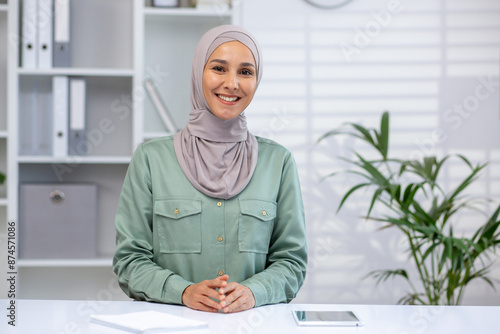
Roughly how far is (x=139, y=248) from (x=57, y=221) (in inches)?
49.5

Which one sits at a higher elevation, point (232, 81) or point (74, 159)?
point (232, 81)

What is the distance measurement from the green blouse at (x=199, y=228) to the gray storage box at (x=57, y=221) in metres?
1.16

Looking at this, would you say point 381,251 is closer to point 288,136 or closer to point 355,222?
point 355,222

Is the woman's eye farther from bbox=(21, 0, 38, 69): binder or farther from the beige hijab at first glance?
bbox=(21, 0, 38, 69): binder

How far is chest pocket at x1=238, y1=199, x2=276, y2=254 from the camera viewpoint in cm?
148

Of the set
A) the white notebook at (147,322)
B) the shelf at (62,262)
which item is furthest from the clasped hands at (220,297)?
the shelf at (62,262)

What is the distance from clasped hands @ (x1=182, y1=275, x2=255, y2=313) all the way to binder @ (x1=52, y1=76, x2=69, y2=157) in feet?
4.82

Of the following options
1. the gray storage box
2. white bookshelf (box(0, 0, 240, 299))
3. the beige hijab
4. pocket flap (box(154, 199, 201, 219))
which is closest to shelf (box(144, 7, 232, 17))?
white bookshelf (box(0, 0, 240, 299))

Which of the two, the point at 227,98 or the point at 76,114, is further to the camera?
the point at 76,114

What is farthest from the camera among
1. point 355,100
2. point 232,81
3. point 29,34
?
point 355,100

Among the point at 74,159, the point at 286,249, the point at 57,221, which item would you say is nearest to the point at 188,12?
the point at 74,159

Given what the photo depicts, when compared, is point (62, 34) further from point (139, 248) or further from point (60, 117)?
point (139, 248)

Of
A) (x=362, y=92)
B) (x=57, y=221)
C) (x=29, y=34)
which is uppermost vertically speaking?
(x=29, y=34)

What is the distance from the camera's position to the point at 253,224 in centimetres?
148
